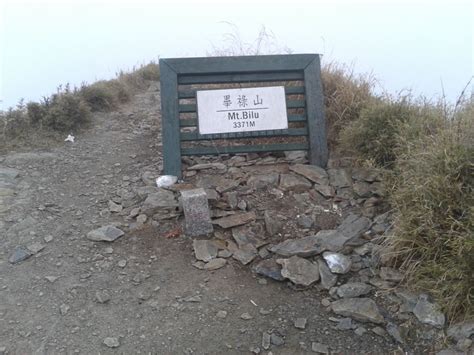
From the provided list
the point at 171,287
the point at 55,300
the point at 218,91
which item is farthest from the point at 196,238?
the point at 218,91

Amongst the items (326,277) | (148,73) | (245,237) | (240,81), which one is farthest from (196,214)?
(148,73)

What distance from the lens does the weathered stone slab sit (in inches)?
159

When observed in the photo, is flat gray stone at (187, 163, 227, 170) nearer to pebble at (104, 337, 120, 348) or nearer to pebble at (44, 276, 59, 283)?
pebble at (44, 276, 59, 283)

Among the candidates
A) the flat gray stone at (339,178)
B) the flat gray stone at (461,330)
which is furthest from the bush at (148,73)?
the flat gray stone at (461,330)

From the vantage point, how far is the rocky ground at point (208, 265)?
3061mm

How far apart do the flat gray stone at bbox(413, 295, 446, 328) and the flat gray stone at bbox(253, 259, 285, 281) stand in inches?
37.2

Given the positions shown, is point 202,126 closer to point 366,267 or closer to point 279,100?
point 279,100

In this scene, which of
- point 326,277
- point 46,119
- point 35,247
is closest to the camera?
point 326,277

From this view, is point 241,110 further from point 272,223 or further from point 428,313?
point 428,313

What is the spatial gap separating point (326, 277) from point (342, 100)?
8.63 feet

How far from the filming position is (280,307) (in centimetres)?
333

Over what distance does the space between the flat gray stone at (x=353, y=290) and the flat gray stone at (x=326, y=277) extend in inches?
2.8

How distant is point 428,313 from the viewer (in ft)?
10.1

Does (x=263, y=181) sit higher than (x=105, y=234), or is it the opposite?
(x=263, y=181)
